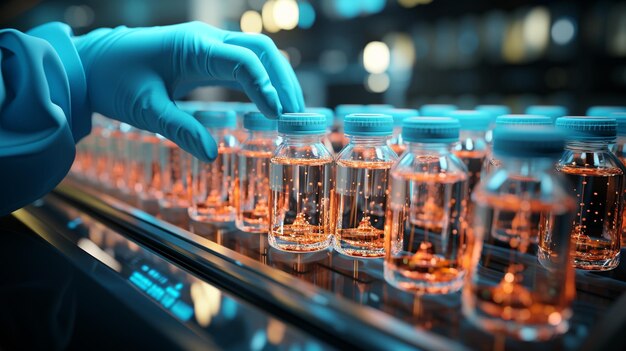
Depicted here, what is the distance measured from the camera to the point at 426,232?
0.86 meters

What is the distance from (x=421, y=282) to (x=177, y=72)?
0.76 metres

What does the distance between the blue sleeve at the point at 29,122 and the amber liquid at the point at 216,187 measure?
1.17 ft

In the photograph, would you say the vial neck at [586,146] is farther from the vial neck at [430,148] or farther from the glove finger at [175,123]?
the glove finger at [175,123]

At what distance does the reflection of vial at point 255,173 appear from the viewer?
112cm

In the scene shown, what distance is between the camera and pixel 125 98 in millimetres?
1171

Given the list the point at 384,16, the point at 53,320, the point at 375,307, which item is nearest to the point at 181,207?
the point at 53,320

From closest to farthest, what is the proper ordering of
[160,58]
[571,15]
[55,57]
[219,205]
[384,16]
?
1. [55,57]
2. [160,58]
3. [219,205]
4. [571,15]
5. [384,16]

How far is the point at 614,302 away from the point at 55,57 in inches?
44.9

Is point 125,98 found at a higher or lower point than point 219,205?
higher

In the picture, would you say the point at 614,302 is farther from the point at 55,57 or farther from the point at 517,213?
the point at 55,57

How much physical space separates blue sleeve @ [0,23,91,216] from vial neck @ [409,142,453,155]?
0.70 m

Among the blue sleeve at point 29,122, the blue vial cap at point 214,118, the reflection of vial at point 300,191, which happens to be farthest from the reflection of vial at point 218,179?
the blue sleeve at point 29,122

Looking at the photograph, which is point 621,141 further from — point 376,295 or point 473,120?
point 376,295

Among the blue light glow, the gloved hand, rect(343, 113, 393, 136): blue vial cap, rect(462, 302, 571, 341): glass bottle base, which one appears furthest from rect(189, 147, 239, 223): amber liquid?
the blue light glow
